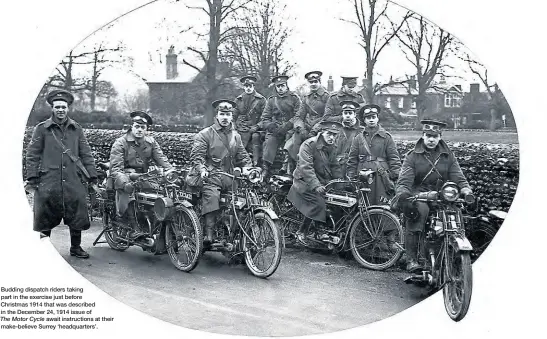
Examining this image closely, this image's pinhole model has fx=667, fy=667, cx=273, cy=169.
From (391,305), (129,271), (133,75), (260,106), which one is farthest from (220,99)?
(391,305)

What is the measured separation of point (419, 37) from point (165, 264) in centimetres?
255

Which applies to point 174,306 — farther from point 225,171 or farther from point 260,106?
point 260,106

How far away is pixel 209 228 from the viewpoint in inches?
201

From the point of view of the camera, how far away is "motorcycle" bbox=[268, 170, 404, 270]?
15.8 ft

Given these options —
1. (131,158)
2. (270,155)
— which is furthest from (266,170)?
(131,158)

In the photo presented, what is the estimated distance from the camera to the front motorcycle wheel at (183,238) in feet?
16.6

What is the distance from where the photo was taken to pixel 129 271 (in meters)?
5.11

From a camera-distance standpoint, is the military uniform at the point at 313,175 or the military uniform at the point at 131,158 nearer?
the military uniform at the point at 313,175

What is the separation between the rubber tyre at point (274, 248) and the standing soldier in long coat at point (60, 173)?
128cm

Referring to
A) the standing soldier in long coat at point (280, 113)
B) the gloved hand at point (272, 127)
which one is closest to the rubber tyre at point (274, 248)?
the standing soldier in long coat at point (280, 113)

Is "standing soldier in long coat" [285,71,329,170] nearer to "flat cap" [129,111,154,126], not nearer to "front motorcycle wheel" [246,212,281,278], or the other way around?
"front motorcycle wheel" [246,212,281,278]

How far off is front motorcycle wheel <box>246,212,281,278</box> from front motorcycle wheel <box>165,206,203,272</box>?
1.24 ft

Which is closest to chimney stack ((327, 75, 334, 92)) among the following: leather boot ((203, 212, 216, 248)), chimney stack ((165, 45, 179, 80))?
chimney stack ((165, 45, 179, 80))

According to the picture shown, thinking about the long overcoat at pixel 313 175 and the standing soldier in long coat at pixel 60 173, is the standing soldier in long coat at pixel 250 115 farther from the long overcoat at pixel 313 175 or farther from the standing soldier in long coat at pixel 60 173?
the standing soldier in long coat at pixel 60 173
